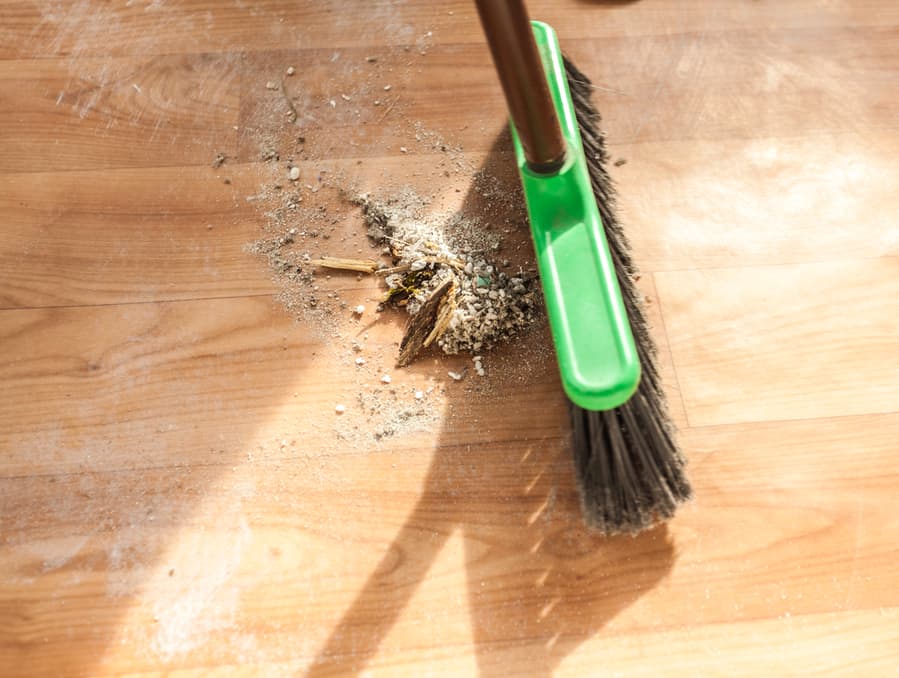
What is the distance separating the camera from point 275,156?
0.95 metres

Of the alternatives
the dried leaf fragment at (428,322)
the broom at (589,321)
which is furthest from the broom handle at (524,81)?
the dried leaf fragment at (428,322)

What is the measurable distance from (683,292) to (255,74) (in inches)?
23.3

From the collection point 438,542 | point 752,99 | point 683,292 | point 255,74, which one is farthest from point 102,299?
point 752,99

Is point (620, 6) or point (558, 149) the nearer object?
point (558, 149)

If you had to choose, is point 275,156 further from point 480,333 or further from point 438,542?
point 438,542

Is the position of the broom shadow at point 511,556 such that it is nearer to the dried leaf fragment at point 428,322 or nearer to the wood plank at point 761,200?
the dried leaf fragment at point 428,322

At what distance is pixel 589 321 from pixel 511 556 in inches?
9.8

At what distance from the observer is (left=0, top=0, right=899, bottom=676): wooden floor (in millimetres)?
740

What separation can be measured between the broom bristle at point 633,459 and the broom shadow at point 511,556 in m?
0.04

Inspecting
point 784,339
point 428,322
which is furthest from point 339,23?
point 784,339

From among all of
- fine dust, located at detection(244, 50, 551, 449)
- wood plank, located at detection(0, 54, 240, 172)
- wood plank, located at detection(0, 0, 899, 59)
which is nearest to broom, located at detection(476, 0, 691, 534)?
fine dust, located at detection(244, 50, 551, 449)

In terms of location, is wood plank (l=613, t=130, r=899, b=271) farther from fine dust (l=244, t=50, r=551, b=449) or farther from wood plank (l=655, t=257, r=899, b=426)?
fine dust (l=244, t=50, r=551, b=449)

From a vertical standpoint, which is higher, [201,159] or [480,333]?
[201,159]

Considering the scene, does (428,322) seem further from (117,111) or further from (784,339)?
(117,111)
